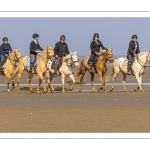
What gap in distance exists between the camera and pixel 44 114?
1844cm

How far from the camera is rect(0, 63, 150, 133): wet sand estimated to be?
1516 centimetres

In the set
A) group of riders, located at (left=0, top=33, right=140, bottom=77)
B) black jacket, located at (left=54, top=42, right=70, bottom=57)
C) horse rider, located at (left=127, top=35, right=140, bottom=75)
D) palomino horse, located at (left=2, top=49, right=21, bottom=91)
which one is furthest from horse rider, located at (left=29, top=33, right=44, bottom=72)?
horse rider, located at (left=127, top=35, right=140, bottom=75)

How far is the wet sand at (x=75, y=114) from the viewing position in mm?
15164

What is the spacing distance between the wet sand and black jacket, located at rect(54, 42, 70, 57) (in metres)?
3.95

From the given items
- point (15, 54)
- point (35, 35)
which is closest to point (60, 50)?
point (35, 35)

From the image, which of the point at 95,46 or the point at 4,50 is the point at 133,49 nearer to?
the point at 95,46

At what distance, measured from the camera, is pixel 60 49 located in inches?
1125

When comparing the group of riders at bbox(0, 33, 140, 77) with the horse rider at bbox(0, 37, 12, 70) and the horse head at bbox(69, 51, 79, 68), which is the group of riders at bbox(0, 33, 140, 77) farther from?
the horse rider at bbox(0, 37, 12, 70)

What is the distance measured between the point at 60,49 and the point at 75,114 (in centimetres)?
1052

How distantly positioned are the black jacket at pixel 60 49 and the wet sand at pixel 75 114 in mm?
3951

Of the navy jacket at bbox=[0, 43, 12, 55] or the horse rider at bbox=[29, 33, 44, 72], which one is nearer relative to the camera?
the horse rider at bbox=[29, 33, 44, 72]
